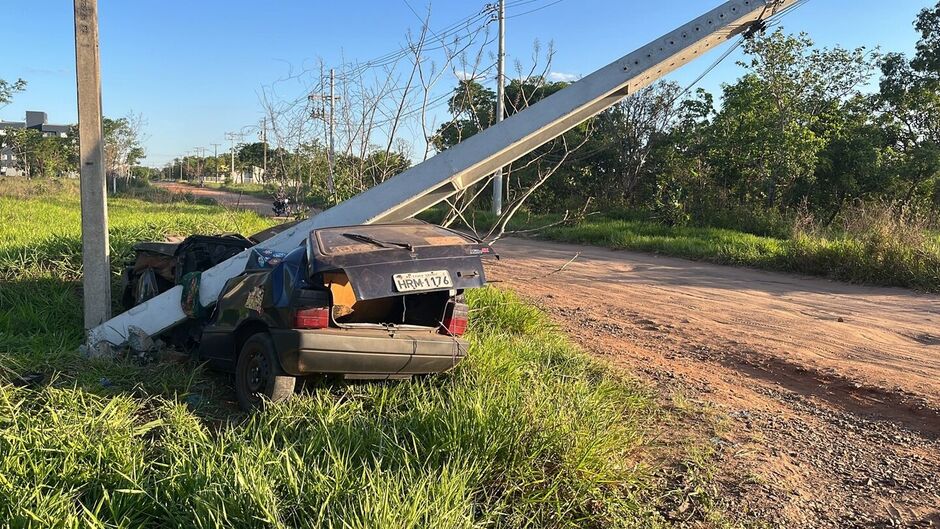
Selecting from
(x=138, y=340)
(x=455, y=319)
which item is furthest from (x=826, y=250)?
(x=138, y=340)

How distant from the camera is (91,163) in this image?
520 centimetres

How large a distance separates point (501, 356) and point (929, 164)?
Answer: 1677 centimetres

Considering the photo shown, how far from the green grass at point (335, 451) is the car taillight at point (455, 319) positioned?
34cm

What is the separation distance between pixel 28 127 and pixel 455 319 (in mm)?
47264

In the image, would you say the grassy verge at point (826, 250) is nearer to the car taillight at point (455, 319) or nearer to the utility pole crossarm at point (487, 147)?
the utility pole crossarm at point (487, 147)

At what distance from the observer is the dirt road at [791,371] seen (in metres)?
3.34

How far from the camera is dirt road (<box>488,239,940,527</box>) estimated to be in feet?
11.0

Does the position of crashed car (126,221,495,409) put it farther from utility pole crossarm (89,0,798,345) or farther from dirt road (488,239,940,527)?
dirt road (488,239,940,527)

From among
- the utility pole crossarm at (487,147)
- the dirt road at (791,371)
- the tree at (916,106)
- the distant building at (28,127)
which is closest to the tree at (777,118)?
the tree at (916,106)

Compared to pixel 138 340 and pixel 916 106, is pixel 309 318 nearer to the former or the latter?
pixel 138 340

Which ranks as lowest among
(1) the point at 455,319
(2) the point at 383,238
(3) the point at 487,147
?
(1) the point at 455,319

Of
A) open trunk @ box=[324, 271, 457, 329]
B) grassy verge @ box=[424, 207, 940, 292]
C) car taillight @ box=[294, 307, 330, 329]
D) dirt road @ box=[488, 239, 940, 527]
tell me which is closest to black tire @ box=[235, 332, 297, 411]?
car taillight @ box=[294, 307, 330, 329]

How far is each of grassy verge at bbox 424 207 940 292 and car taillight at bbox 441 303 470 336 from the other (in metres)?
3.26

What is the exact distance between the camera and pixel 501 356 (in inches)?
189
